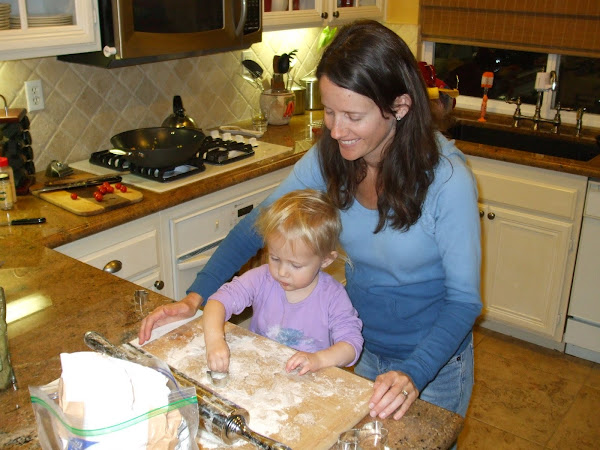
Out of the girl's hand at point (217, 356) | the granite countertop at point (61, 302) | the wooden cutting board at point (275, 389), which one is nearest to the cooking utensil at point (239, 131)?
Result: the granite countertop at point (61, 302)

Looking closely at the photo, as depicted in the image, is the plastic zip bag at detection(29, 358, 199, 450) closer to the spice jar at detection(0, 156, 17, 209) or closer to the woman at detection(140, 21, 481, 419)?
the woman at detection(140, 21, 481, 419)

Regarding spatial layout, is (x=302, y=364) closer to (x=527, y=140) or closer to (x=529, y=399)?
(x=529, y=399)

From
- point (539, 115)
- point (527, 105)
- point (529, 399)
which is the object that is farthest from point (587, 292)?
point (527, 105)

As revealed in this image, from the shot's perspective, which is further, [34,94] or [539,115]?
[539,115]

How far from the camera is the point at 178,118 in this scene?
9.14 ft

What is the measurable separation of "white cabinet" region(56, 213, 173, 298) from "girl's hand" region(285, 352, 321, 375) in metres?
1.06

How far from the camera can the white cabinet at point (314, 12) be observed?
2961 millimetres

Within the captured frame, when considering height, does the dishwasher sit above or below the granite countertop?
below

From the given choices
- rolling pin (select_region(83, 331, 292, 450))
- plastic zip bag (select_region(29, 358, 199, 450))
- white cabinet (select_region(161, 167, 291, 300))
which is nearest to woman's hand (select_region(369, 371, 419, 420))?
rolling pin (select_region(83, 331, 292, 450))

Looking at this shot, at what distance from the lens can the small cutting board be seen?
209 centimetres

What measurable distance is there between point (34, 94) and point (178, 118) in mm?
601

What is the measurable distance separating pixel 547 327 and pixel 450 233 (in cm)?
189

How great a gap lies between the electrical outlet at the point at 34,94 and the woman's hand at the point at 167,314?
135cm

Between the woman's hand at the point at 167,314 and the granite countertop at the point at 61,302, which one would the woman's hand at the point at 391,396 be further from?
the woman's hand at the point at 167,314
